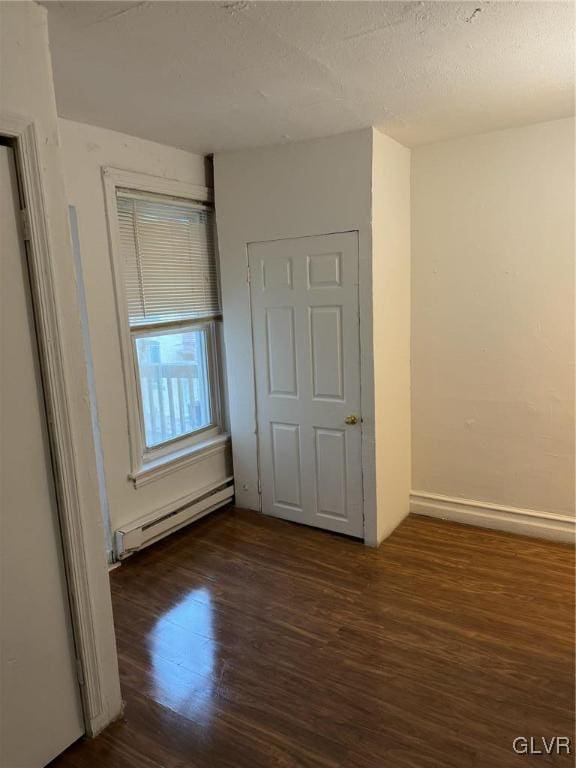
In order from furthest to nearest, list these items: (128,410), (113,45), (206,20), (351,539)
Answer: (351,539) < (128,410) < (113,45) < (206,20)

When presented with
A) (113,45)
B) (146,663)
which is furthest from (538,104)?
(146,663)

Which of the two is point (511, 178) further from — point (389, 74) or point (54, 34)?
point (54, 34)

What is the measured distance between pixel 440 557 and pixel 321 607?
34.0 inches

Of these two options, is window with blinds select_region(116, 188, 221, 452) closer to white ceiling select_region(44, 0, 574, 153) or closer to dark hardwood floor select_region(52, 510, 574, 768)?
white ceiling select_region(44, 0, 574, 153)

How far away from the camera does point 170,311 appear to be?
3.42 m

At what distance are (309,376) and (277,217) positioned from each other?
3.30 feet

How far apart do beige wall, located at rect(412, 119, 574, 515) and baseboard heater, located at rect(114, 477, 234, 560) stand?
→ 4.91ft

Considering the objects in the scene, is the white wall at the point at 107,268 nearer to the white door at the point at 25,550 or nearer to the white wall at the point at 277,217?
the white wall at the point at 277,217

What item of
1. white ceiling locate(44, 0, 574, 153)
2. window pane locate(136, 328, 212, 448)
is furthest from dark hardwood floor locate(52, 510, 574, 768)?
white ceiling locate(44, 0, 574, 153)

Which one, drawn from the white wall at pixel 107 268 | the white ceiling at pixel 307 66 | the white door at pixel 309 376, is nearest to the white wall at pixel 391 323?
the white door at pixel 309 376

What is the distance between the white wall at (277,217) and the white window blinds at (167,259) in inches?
5.7

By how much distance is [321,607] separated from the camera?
2725mm

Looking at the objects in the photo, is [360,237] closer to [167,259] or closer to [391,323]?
[391,323]

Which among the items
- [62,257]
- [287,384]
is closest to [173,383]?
[287,384]
